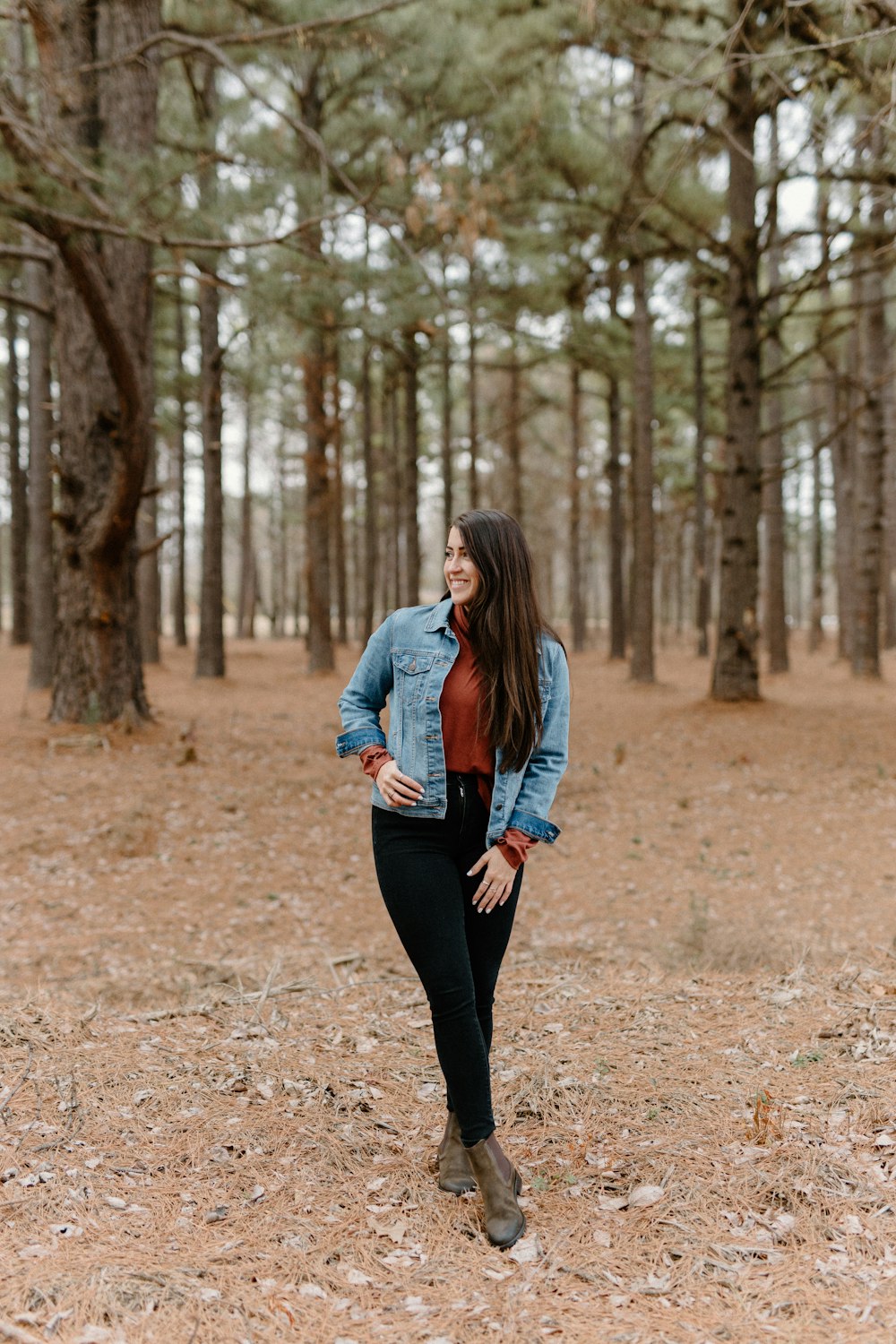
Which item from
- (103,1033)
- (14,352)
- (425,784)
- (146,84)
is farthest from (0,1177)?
(14,352)

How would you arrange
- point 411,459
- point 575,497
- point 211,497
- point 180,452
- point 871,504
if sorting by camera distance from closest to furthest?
point 871,504 < point 211,497 < point 411,459 < point 575,497 < point 180,452

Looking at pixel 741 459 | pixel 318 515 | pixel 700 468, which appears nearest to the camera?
pixel 741 459

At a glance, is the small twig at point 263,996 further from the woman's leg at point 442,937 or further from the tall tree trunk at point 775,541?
the tall tree trunk at point 775,541

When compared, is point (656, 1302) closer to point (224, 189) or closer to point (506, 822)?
point (506, 822)

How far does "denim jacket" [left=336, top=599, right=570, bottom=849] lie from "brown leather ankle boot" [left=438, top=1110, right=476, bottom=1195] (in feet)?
3.27

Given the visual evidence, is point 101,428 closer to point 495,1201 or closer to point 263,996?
point 263,996

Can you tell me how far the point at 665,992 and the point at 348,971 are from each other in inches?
69.3

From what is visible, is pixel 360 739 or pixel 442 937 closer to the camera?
pixel 442 937

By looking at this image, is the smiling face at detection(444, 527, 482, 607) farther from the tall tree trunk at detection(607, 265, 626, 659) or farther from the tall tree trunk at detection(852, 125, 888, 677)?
the tall tree trunk at detection(607, 265, 626, 659)

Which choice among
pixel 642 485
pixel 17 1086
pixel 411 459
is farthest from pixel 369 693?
pixel 411 459

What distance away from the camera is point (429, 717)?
2707mm

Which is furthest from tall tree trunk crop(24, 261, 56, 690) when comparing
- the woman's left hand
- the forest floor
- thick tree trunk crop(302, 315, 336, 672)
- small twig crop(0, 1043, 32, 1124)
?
the woman's left hand

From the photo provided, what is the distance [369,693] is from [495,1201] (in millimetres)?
1496

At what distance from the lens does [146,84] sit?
29.9 feet
